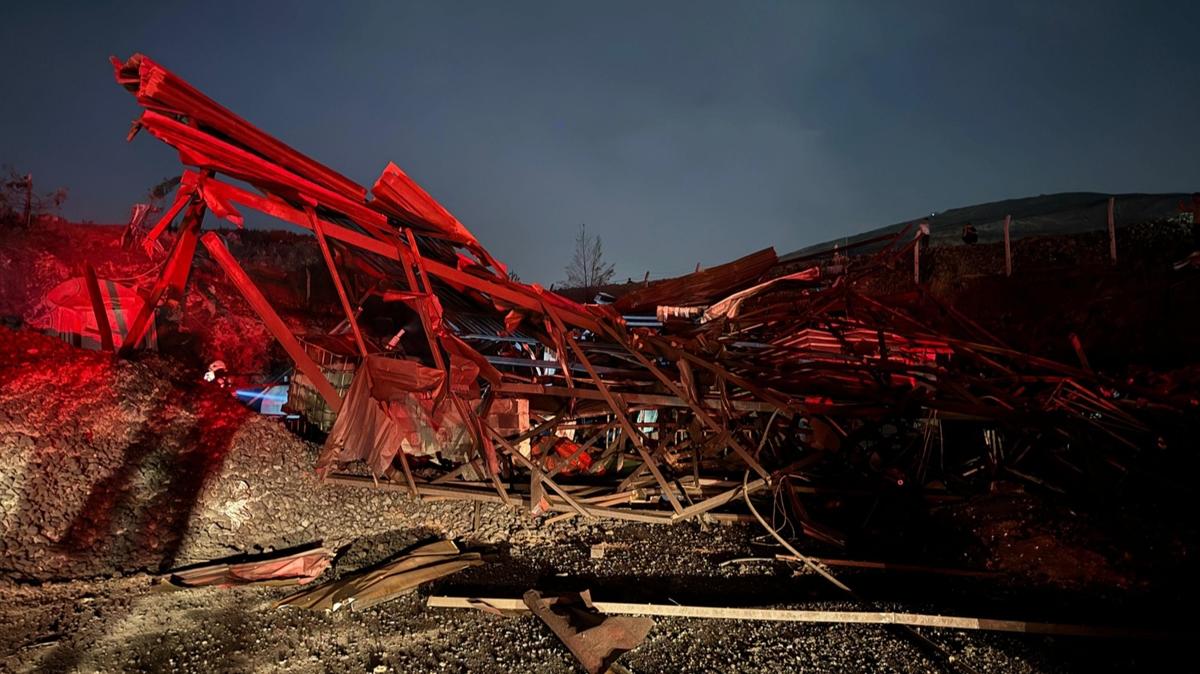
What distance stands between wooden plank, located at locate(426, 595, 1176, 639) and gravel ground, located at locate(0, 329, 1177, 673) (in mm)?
61

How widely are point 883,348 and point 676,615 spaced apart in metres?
3.60

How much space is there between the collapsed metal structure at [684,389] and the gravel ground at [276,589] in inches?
21.7

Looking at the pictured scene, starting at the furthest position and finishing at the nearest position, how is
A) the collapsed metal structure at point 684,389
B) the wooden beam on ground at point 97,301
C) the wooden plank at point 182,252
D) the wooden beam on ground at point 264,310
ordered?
1. the wooden beam on ground at point 97,301
2. the collapsed metal structure at point 684,389
3. the wooden beam on ground at point 264,310
4. the wooden plank at point 182,252

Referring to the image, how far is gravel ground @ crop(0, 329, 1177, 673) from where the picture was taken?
3.62 m

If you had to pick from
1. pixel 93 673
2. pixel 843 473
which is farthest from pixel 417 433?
pixel 843 473

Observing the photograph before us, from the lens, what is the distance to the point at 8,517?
16.1 feet

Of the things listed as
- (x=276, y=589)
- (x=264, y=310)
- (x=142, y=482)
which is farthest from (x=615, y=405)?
(x=142, y=482)

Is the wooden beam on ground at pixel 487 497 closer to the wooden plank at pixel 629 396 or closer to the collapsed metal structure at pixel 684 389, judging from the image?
the collapsed metal structure at pixel 684 389

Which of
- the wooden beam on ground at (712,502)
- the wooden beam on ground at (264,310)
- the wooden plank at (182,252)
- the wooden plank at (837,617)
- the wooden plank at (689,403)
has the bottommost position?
the wooden plank at (837,617)

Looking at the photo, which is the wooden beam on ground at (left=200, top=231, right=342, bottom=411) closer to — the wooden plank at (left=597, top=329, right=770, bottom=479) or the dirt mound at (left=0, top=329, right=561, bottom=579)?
the dirt mound at (left=0, top=329, right=561, bottom=579)

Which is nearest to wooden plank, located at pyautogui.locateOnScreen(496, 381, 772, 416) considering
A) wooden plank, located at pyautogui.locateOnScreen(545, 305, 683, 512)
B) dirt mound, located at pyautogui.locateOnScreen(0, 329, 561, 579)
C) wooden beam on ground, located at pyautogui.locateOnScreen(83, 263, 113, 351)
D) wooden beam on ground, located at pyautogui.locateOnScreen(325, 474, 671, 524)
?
wooden plank, located at pyautogui.locateOnScreen(545, 305, 683, 512)

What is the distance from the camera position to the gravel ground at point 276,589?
11.9 ft

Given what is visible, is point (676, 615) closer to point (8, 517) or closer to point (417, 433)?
point (417, 433)

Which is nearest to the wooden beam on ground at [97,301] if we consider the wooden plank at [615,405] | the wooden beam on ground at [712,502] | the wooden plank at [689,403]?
the wooden plank at [615,405]
